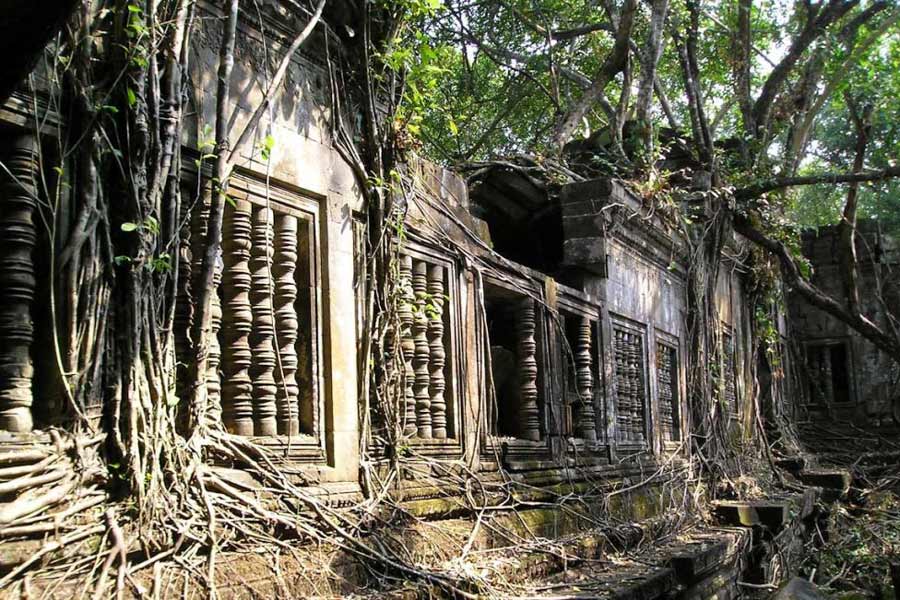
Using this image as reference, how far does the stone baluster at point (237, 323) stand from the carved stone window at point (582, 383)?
3.68 metres

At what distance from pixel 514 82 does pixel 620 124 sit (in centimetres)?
481

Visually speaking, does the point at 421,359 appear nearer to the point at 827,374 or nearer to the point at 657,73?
the point at 657,73

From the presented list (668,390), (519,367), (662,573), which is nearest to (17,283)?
(519,367)

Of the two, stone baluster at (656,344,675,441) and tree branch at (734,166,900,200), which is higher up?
tree branch at (734,166,900,200)

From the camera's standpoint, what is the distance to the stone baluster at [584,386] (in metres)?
7.78

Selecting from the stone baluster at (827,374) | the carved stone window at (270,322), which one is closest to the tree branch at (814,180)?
the stone baluster at (827,374)

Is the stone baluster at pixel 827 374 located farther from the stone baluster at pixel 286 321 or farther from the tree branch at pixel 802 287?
the stone baluster at pixel 286 321

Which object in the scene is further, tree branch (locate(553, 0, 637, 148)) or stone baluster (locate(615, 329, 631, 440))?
tree branch (locate(553, 0, 637, 148))

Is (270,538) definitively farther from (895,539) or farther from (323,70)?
(895,539)

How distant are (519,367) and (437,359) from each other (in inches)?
53.7

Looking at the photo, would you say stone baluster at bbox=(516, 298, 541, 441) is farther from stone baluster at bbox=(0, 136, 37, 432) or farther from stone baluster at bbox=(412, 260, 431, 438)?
stone baluster at bbox=(0, 136, 37, 432)

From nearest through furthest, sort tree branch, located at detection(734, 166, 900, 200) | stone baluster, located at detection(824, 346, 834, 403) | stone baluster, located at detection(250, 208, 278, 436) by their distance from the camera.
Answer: stone baluster, located at detection(250, 208, 278, 436) < tree branch, located at detection(734, 166, 900, 200) < stone baluster, located at detection(824, 346, 834, 403)

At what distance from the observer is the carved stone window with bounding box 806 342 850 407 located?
1650 centimetres

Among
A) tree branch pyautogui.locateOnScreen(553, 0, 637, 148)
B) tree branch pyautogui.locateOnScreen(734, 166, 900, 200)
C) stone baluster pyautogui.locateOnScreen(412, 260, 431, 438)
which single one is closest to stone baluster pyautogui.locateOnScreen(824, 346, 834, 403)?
tree branch pyautogui.locateOnScreen(734, 166, 900, 200)
